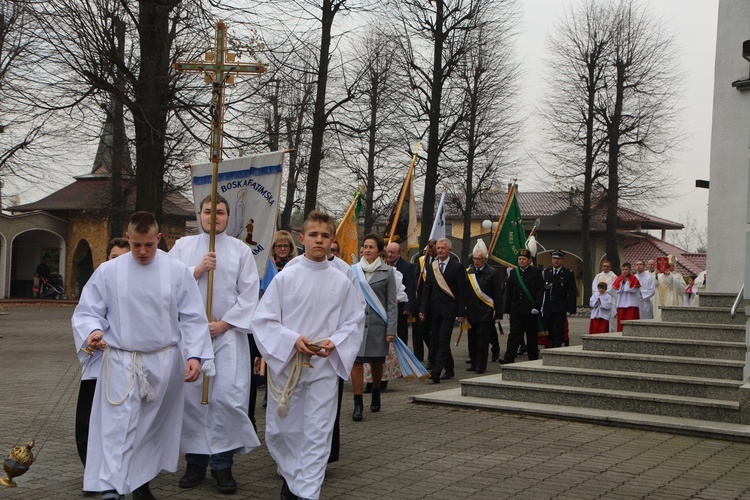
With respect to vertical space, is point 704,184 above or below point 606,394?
above

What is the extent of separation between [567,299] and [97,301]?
11.8 meters

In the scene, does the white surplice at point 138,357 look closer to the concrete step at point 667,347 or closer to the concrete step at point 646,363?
the concrete step at point 646,363

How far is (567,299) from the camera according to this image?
645 inches

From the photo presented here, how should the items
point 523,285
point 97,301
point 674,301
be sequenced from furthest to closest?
1. point 674,301
2. point 523,285
3. point 97,301

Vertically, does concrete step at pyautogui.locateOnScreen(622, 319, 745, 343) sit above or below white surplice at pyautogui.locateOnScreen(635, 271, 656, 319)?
below

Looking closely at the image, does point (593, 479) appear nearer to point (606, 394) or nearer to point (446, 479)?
point (446, 479)

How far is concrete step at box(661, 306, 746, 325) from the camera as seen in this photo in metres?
10.8

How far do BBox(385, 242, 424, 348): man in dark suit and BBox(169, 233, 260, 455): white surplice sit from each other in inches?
212

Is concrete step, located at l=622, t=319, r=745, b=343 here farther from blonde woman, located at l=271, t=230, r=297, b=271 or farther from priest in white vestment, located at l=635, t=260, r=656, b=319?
priest in white vestment, located at l=635, t=260, r=656, b=319

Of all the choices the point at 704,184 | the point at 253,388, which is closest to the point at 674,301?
the point at 704,184

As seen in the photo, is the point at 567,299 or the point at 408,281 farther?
the point at 567,299

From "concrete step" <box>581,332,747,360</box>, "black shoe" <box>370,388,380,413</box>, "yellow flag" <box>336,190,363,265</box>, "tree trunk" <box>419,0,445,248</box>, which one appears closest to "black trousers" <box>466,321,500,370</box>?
"yellow flag" <box>336,190,363,265</box>

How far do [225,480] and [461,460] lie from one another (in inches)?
80.1

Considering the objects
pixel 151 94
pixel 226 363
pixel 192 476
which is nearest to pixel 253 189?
pixel 226 363
